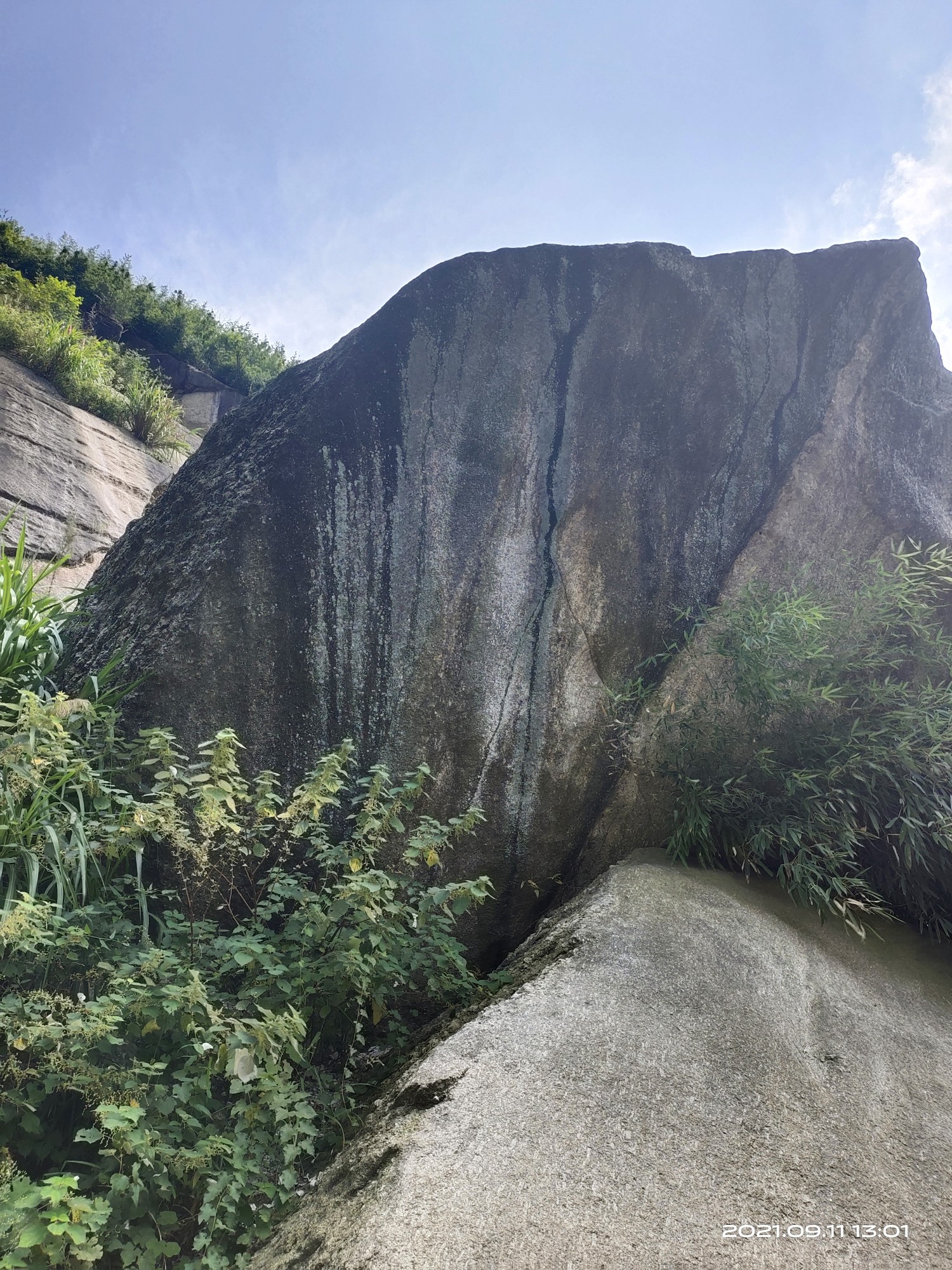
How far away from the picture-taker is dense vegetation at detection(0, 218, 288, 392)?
1131cm

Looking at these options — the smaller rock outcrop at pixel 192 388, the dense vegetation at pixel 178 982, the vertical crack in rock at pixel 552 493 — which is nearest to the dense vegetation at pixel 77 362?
the smaller rock outcrop at pixel 192 388

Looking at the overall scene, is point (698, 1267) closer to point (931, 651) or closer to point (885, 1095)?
point (885, 1095)

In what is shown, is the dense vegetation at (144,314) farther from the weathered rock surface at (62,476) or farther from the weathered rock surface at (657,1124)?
the weathered rock surface at (657,1124)

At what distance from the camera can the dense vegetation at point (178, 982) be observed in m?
1.50

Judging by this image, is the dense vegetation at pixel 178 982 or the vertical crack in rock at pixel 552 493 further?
the vertical crack in rock at pixel 552 493

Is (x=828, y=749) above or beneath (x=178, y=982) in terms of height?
above

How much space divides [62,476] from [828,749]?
693 cm

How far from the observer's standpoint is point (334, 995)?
203 cm

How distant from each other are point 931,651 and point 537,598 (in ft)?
5.41

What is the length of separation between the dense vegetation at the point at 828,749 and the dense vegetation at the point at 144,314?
32.4 feet

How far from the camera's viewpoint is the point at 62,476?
696 centimetres

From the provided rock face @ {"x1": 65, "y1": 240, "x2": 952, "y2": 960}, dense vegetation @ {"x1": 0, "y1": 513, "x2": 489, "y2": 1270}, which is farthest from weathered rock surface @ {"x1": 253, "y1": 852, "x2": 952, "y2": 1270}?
rock face @ {"x1": 65, "y1": 240, "x2": 952, "y2": 960}
